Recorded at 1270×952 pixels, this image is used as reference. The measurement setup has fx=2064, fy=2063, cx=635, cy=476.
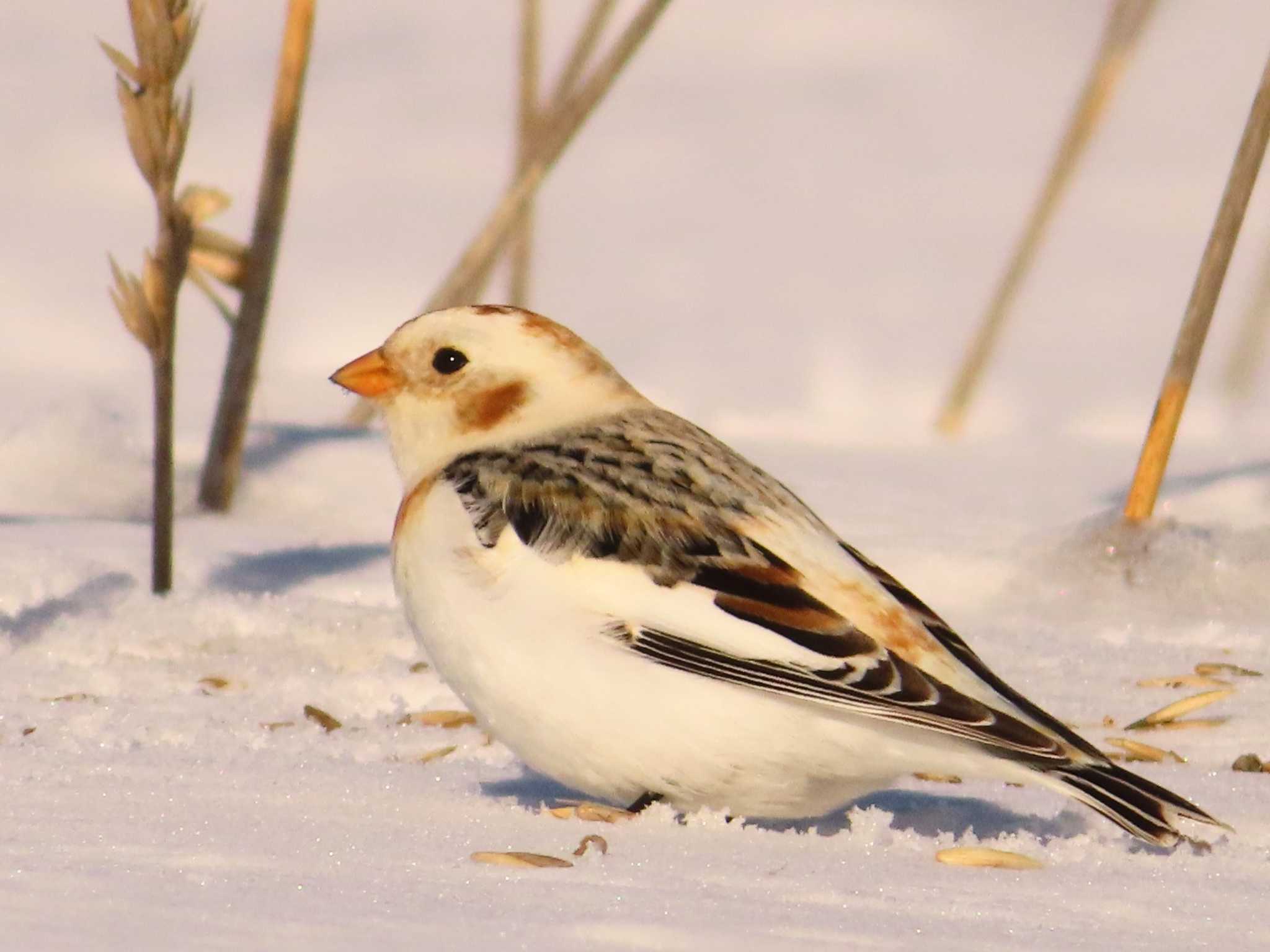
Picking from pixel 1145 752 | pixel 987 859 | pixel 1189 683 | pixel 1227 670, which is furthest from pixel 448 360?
pixel 1227 670

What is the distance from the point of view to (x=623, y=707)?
2.70 m

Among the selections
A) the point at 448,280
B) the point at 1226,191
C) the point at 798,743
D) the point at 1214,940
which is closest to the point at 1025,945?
the point at 1214,940

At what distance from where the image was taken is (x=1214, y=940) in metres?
2.24

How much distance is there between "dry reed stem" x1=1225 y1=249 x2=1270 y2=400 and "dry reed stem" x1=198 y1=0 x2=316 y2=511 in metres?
3.98

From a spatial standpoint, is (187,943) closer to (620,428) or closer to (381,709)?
(620,428)

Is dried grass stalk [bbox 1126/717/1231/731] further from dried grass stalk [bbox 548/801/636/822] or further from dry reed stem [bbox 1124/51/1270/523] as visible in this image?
dried grass stalk [bbox 548/801/636/822]

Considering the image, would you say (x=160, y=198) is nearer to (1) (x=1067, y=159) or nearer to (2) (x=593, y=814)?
(2) (x=593, y=814)

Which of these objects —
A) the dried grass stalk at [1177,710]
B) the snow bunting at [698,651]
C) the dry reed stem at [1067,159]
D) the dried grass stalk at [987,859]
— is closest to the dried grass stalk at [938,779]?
the dried grass stalk at [1177,710]

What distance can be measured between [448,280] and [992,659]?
200 cm

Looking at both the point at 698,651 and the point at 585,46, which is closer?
the point at 698,651

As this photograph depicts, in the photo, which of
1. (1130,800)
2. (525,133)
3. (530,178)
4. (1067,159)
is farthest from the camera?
(1067,159)

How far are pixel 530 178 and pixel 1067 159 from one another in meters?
1.66

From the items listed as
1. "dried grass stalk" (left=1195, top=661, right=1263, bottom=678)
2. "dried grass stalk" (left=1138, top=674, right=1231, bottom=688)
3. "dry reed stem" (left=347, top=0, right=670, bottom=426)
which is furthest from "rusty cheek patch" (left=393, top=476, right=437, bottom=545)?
"dry reed stem" (left=347, top=0, right=670, bottom=426)

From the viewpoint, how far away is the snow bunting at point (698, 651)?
2617 mm
